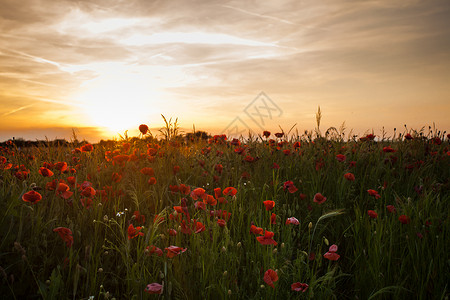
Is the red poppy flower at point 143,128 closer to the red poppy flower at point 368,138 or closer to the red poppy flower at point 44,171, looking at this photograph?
the red poppy flower at point 44,171

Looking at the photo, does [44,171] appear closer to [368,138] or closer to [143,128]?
[143,128]

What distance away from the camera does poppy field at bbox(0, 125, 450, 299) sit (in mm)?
2020

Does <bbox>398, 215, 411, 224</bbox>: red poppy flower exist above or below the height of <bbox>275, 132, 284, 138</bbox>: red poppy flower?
below

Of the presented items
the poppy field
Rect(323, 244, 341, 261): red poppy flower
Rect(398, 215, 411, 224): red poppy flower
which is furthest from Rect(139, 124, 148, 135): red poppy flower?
Rect(398, 215, 411, 224): red poppy flower

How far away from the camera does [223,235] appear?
2527 millimetres

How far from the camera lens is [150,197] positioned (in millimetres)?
3455

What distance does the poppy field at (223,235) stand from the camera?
202cm

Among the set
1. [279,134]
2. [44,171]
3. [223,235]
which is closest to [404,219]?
[223,235]

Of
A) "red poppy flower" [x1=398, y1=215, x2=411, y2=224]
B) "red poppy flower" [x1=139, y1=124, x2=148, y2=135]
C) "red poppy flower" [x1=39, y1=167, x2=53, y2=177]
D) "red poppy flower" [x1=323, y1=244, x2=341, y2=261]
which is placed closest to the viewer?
"red poppy flower" [x1=323, y1=244, x2=341, y2=261]

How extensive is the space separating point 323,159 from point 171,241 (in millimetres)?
2761

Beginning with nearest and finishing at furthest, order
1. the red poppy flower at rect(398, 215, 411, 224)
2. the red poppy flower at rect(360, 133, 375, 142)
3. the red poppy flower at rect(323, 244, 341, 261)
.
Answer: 1. the red poppy flower at rect(323, 244, 341, 261)
2. the red poppy flower at rect(398, 215, 411, 224)
3. the red poppy flower at rect(360, 133, 375, 142)

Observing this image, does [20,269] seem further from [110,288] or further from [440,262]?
[440,262]

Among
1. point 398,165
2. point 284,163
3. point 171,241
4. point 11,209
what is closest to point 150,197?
point 171,241

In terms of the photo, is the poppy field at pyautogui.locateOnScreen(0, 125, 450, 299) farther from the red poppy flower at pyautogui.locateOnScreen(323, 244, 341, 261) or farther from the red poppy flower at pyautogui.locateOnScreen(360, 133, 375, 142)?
the red poppy flower at pyautogui.locateOnScreen(360, 133, 375, 142)
